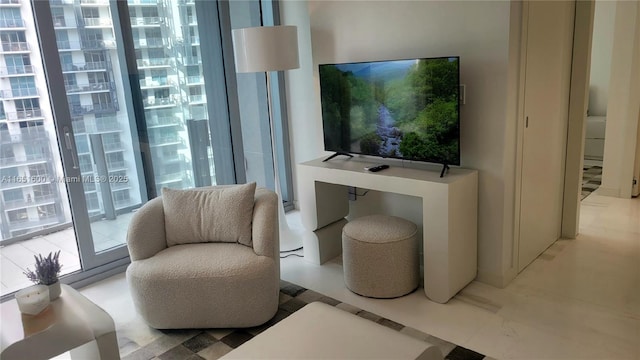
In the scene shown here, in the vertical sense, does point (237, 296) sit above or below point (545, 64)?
below

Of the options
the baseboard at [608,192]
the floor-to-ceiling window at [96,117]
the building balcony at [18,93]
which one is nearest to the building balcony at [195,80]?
the floor-to-ceiling window at [96,117]

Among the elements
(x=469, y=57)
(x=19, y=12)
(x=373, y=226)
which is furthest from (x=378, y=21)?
(x=19, y=12)

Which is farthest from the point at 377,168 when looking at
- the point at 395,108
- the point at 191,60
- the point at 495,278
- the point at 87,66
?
the point at 87,66

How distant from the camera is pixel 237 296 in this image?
261cm

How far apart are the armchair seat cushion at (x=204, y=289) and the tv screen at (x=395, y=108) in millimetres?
1115

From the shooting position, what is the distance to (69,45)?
3.24 meters

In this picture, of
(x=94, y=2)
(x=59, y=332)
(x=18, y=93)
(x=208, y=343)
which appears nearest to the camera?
(x=59, y=332)

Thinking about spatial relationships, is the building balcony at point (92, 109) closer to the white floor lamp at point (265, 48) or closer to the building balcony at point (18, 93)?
the building balcony at point (18, 93)

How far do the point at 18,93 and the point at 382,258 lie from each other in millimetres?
2520

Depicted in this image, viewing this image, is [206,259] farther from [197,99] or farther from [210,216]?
[197,99]

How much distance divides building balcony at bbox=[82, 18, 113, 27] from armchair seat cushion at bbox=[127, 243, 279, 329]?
1.74m

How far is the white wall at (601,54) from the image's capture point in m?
6.40

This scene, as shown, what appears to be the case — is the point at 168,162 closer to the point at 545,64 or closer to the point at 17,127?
the point at 17,127

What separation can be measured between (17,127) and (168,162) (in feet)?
3.56
